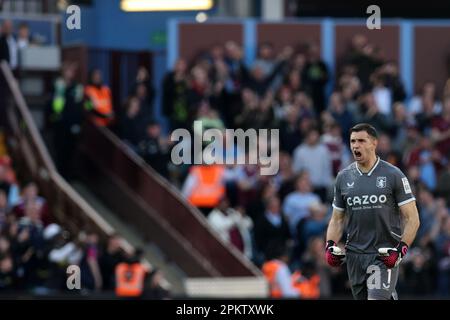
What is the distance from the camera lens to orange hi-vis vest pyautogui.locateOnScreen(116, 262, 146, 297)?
2233 centimetres

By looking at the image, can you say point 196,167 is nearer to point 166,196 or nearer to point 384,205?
point 166,196

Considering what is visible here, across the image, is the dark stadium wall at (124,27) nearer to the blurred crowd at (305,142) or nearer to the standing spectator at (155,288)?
the blurred crowd at (305,142)

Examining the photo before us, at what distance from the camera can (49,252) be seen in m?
22.2

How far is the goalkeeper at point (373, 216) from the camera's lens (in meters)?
13.9

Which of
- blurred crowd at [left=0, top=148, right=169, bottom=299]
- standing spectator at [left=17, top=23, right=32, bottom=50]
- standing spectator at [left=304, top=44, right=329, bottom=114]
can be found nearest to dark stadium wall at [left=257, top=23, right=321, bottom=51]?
standing spectator at [left=304, top=44, right=329, bottom=114]

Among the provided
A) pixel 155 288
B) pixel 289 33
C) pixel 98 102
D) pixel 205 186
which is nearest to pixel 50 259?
pixel 155 288

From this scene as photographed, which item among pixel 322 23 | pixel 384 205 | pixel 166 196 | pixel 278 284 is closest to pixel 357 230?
pixel 384 205

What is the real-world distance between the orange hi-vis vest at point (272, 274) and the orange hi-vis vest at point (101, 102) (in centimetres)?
376

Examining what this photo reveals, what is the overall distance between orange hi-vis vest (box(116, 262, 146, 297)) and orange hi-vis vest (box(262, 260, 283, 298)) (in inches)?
68.6

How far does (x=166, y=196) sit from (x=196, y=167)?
69cm

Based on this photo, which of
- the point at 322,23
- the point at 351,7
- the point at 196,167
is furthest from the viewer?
the point at 351,7

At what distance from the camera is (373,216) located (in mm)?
14016

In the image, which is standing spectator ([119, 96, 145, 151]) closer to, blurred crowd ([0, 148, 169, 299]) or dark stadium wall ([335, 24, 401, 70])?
blurred crowd ([0, 148, 169, 299])

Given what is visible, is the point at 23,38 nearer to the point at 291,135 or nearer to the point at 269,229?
the point at 291,135
